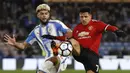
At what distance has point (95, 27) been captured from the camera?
9.90 m

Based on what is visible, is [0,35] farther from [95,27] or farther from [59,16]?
[95,27]

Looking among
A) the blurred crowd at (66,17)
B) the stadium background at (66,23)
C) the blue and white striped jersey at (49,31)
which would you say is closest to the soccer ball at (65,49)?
the blue and white striped jersey at (49,31)

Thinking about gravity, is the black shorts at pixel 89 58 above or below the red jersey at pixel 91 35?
below

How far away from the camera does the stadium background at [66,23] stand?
20.0 meters

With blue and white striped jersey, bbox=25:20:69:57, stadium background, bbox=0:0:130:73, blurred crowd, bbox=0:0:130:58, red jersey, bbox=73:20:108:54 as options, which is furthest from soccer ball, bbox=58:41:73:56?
blurred crowd, bbox=0:0:130:58

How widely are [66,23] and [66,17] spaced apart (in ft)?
1.94

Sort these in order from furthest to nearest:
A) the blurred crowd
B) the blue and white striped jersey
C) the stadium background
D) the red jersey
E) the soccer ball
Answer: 1. the blurred crowd
2. the stadium background
3. the red jersey
4. the blue and white striped jersey
5. the soccer ball

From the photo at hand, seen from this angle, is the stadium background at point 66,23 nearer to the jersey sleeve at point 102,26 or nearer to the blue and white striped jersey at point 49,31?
the blue and white striped jersey at point 49,31

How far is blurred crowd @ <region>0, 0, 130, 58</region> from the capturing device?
2183cm

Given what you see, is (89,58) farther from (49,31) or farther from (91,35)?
(49,31)

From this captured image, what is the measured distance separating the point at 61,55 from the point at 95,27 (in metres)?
1.26

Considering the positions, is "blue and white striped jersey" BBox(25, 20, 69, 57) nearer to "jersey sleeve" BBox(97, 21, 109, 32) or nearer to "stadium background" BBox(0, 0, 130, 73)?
"jersey sleeve" BBox(97, 21, 109, 32)

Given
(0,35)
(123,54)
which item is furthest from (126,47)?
(0,35)

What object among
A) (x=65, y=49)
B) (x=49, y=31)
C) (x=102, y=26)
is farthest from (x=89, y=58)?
(x=65, y=49)
